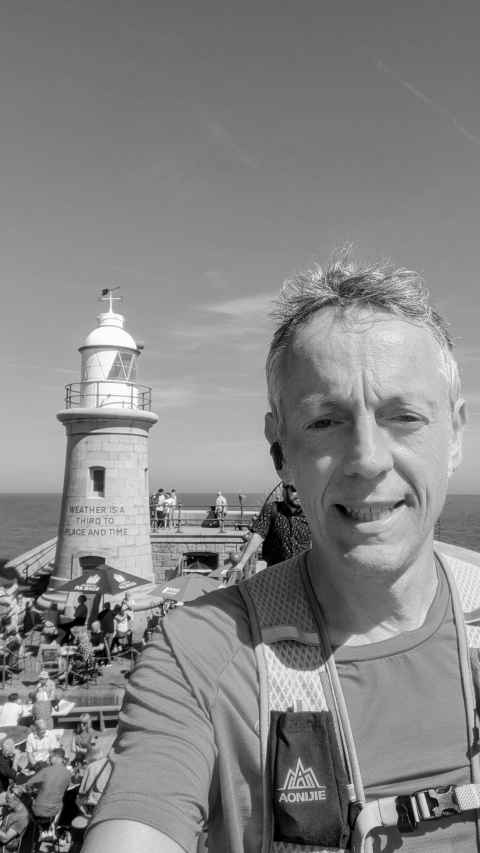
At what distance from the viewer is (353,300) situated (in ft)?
5.44

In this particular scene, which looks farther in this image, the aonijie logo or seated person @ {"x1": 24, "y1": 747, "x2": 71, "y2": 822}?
seated person @ {"x1": 24, "y1": 747, "x2": 71, "y2": 822}

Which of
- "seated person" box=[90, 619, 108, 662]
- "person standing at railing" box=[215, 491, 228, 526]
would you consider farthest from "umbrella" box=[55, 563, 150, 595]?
"person standing at railing" box=[215, 491, 228, 526]

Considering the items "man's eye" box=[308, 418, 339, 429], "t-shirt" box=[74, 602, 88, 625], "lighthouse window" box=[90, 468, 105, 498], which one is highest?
"lighthouse window" box=[90, 468, 105, 498]

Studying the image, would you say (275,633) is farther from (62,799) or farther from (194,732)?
(62,799)

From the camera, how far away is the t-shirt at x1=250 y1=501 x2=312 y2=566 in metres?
4.84

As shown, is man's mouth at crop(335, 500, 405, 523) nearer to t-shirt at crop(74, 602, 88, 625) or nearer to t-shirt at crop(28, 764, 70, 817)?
t-shirt at crop(28, 764, 70, 817)

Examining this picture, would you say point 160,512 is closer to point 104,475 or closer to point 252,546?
point 104,475

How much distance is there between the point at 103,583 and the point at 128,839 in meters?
12.9

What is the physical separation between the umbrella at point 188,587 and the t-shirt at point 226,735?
11.4 m

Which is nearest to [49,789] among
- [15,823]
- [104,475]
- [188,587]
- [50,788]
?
[50,788]

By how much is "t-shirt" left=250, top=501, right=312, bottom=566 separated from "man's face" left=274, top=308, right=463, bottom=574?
3.21 metres

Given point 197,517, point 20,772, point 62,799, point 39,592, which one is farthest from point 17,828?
point 197,517

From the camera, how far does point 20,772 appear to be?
23.7ft

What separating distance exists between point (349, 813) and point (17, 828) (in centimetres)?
621
